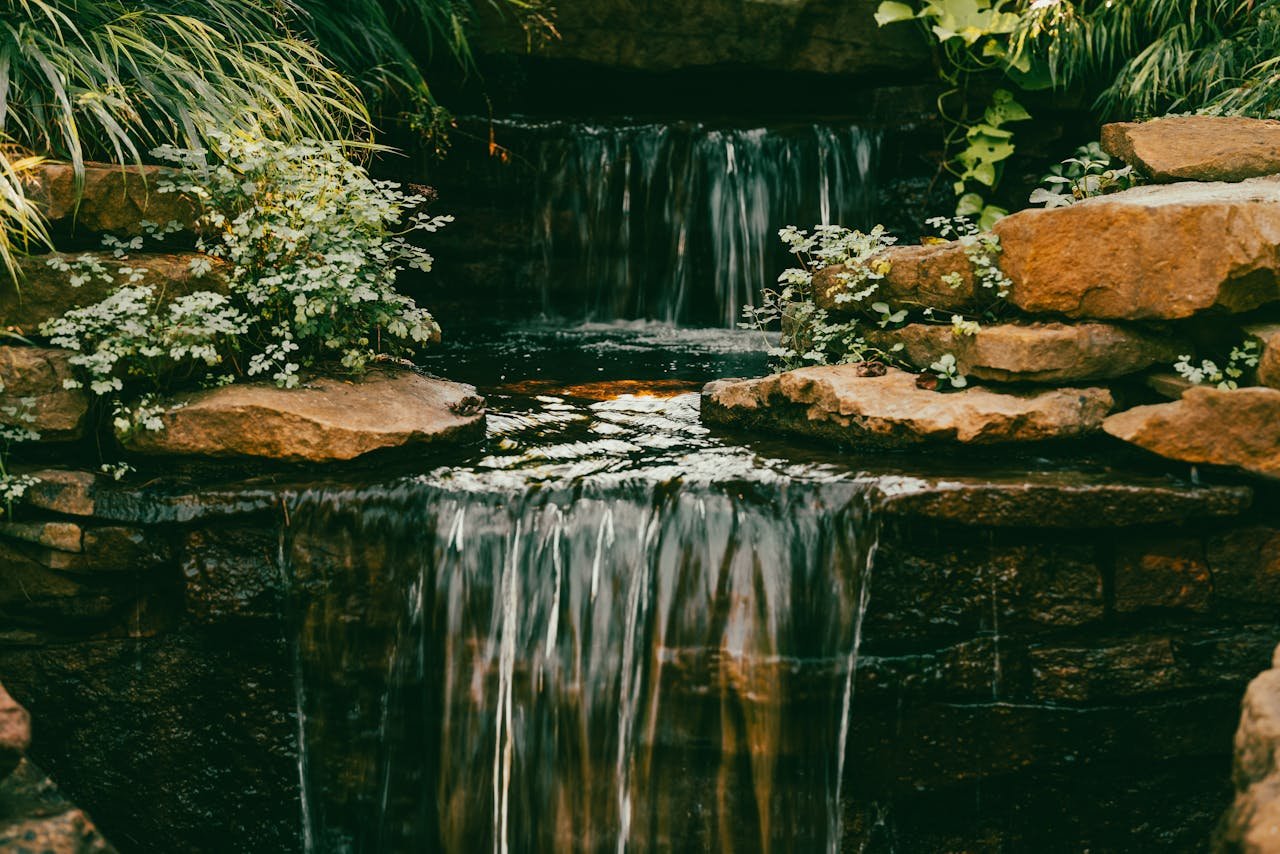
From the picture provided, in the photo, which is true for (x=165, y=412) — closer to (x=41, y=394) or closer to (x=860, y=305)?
(x=41, y=394)

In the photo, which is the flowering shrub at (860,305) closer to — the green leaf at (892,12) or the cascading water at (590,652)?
the cascading water at (590,652)

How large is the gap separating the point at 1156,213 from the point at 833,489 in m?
1.37

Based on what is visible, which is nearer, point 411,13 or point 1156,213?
point 1156,213

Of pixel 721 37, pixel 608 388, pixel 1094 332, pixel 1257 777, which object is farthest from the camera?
pixel 721 37

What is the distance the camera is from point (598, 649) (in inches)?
135

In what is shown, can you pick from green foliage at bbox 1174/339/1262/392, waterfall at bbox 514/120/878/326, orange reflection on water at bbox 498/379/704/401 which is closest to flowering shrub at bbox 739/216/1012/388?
orange reflection on water at bbox 498/379/704/401

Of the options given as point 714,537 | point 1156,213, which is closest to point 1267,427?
point 1156,213

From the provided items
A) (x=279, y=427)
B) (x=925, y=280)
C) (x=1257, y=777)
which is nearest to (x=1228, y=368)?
(x=925, y=280)

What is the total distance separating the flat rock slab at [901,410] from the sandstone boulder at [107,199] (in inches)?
86.8

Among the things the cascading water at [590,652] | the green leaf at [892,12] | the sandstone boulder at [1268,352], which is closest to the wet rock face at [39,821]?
the cascading water at [590,652]

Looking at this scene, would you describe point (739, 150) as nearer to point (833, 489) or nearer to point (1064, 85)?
point (1064, 85)

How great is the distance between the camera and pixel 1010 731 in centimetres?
345

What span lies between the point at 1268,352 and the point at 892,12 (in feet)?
12.0

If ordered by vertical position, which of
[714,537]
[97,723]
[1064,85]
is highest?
[1064,85]
